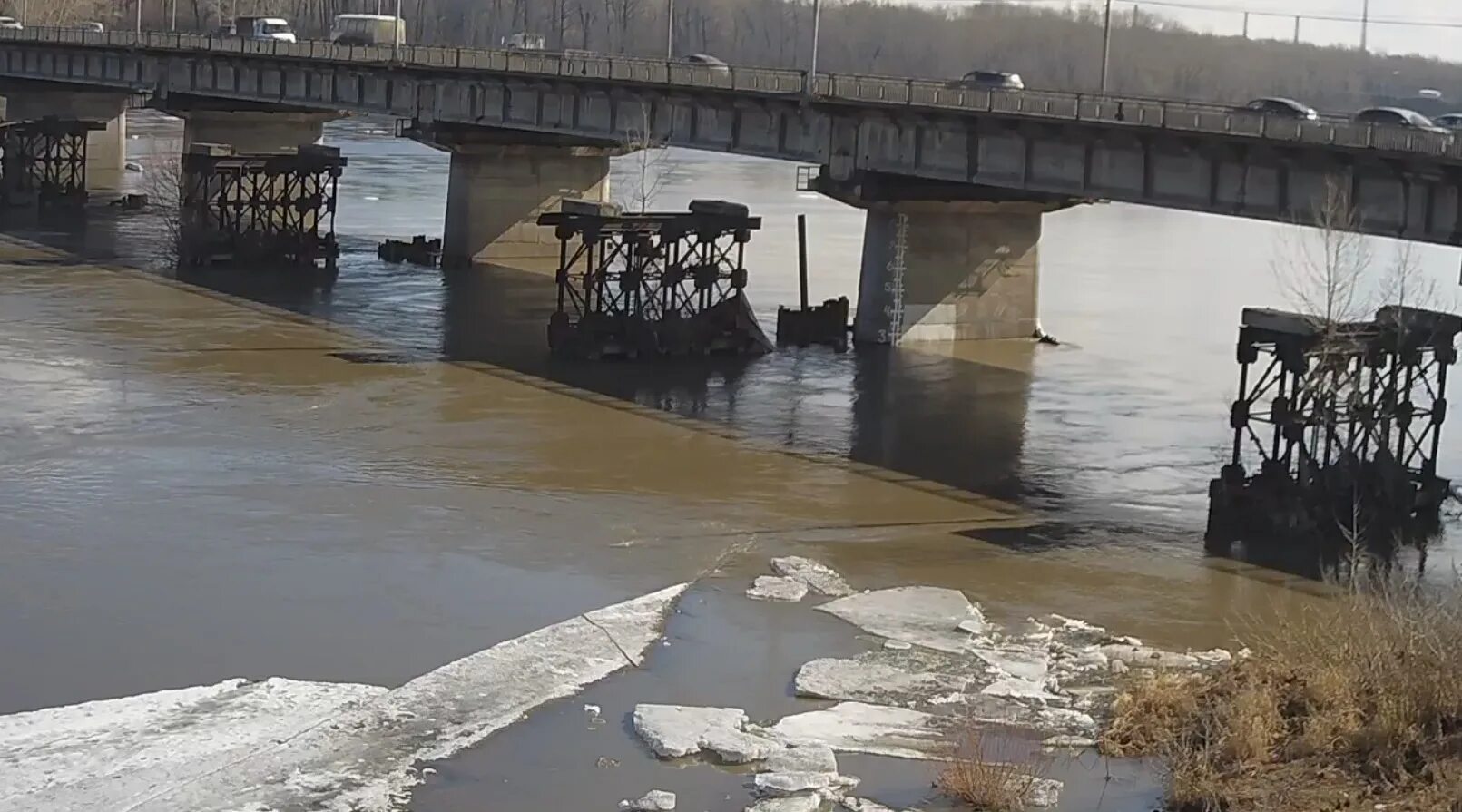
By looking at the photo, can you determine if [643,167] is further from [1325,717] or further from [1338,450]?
[1325,717]

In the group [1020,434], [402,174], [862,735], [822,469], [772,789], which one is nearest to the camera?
[772,789]

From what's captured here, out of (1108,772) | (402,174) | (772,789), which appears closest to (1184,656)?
(1108,772)

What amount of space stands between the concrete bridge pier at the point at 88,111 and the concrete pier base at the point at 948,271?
2065 inches

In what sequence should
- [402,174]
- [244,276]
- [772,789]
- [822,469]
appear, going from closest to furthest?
[772,789] → [822,469] → [244,276] → [402,174]

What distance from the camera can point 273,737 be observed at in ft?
55.2

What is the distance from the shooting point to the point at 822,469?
101 feet

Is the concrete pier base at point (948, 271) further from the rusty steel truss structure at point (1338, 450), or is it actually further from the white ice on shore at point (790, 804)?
the white ice on shore at point (790, 804)

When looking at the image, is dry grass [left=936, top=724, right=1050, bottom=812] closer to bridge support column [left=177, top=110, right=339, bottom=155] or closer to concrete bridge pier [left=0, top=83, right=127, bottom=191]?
bridge support column [left=177, top=110, right=339, bottom=155]

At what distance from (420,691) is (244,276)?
37855 mm

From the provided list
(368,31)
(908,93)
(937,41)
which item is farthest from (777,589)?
(937,41)

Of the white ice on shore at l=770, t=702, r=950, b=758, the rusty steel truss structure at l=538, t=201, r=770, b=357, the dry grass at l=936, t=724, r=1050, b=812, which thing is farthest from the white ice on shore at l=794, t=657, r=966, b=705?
the rusty steel truss structure at l=538, t=201, r=770, b=357

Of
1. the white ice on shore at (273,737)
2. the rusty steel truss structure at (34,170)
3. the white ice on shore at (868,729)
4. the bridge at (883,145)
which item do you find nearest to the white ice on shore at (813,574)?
the white ice on shore at (273,737)

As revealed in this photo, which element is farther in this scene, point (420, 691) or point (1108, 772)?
point (420, 691)

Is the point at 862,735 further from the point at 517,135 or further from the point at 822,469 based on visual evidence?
the point at 517,135
